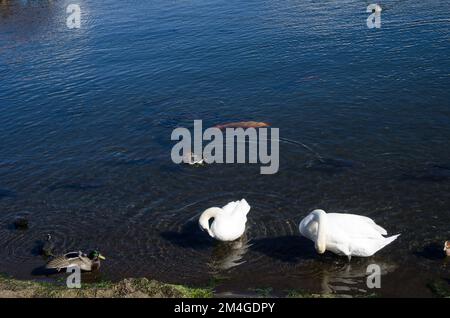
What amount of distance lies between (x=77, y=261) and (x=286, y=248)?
21.5ft

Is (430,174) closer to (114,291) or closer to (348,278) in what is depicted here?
(348,278)

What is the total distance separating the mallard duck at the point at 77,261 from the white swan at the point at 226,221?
357cm

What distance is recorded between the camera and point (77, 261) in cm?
1778

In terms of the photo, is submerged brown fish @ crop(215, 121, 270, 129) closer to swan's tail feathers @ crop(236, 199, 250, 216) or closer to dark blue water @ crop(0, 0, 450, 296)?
dark blue water @ crop(0, 0, 450, 296)

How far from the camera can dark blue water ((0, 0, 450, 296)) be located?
1850cm

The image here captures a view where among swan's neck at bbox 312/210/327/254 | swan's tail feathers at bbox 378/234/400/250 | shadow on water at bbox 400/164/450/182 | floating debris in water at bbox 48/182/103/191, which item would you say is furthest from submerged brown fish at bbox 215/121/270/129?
swan's tail feathers at bbox 378/234/400/250

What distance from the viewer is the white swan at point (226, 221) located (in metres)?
18.6

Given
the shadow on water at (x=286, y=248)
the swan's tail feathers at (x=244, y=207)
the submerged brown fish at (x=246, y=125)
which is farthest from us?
the submerged brown fish at (x=246, y=125)

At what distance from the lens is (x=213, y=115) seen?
28797 millimetres

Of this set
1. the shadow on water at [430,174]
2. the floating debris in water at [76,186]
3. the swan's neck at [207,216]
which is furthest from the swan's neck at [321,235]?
the floating debris in water at [76,186]

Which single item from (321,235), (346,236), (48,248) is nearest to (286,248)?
(321,235)

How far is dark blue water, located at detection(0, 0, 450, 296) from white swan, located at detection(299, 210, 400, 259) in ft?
1.71

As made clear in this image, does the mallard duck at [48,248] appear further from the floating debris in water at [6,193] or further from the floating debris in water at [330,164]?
the floating debris in water at [330,164]

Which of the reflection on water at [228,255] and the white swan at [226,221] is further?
the white swan at [226,221]
